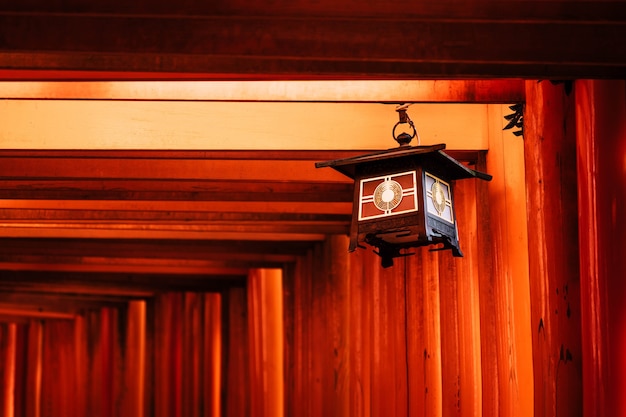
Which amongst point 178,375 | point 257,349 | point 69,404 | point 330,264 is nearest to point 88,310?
point 69,404

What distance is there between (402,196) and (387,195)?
3.8 inches

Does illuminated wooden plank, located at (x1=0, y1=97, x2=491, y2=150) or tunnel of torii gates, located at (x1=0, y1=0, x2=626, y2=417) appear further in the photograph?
illuminated wooden plank, located at (x1=0, y1=97, x2=491, y2=150)

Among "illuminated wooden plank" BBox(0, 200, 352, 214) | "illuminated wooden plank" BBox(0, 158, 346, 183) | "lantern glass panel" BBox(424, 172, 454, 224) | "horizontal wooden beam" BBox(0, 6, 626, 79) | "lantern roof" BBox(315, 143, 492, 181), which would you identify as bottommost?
"lantern glass panel" BBox(424, 172, 454, 224)

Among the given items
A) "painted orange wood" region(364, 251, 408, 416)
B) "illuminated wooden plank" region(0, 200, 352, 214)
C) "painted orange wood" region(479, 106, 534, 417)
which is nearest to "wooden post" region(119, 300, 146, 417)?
"illuminated wooden plank" region(0, 200, 352, 214)

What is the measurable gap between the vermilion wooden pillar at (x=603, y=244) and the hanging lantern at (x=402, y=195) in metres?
0.88

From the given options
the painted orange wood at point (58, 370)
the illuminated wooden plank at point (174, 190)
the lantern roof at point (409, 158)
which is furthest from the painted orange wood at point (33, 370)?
the lantern roof at point (409, 158)

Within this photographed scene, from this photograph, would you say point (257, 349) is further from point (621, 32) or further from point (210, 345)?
point (621, 32)

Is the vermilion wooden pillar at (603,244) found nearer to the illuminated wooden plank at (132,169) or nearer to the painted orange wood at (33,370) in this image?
the illuminated wooden plank at (132,169)

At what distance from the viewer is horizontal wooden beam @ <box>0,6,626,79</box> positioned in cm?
482

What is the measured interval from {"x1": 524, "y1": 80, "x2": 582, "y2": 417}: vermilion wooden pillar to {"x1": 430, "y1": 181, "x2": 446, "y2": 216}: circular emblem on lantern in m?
0.51

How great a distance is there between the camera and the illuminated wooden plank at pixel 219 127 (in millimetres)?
7371

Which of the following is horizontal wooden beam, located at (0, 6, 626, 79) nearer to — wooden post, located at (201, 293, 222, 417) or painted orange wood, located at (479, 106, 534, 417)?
painted orange wood, located at (479, 106, 534, 417)

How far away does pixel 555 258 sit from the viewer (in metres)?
5.64

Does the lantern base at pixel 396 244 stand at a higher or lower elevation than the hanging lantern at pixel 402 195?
lower
